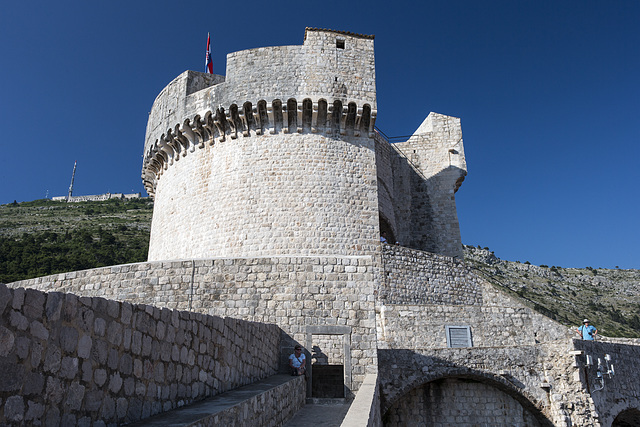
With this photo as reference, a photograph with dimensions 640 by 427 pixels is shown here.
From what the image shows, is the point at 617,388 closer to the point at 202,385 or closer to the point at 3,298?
the point at 202,385

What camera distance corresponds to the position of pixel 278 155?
44.1ft

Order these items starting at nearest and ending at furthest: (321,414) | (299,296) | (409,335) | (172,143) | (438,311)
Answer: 1. (321,414)
2. (299,296)
3. (409,335)
4. (438,311)
5. (172,143)

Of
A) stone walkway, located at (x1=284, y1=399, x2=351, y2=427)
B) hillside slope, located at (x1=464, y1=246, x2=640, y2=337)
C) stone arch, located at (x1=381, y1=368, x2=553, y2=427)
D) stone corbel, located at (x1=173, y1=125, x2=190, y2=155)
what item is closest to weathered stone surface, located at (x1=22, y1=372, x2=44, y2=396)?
stone walkway, located at (x1=284, y1=399, x2=351, y2=427)

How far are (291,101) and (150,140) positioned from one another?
5.90m

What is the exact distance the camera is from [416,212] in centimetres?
1764

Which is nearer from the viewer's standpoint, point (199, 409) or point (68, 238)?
point (199, 409)

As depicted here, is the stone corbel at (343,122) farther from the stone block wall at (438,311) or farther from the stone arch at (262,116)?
the stone block wall at (438,311)

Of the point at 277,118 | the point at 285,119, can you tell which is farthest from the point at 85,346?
the point at 277,118

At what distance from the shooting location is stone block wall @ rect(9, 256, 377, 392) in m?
7.52

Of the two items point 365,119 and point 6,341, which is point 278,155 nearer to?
point 365,119

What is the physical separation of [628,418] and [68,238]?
37.1 m

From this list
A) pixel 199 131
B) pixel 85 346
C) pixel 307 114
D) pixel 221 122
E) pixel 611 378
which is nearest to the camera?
pixel 85 346

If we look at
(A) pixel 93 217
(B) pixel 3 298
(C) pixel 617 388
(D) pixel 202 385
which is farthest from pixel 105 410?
(A) pixel 93 217

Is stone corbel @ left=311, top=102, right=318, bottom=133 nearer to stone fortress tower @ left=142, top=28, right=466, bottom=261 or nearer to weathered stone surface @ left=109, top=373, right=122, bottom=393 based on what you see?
stone fortress tower @ left=142, top=28, right=466, bottom=261
